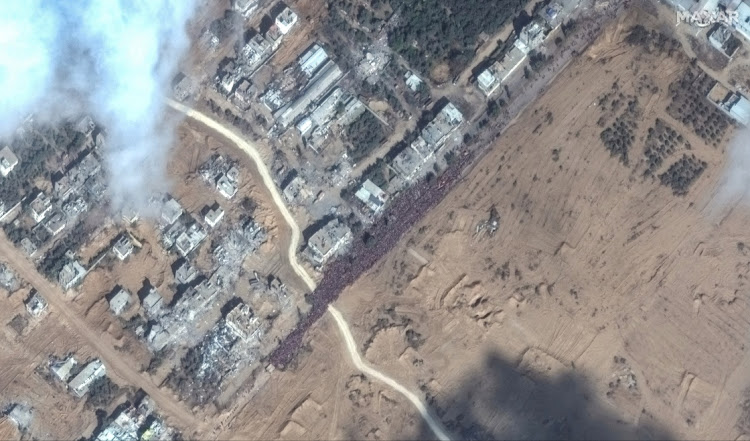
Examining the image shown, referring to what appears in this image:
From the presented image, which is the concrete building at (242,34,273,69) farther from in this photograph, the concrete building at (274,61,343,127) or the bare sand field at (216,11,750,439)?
the bare sand field at (216,11,750,439)

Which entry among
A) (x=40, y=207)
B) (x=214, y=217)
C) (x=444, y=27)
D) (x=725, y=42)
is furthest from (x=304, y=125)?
(x=725, y=42)

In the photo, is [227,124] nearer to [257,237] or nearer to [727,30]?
[257,237]

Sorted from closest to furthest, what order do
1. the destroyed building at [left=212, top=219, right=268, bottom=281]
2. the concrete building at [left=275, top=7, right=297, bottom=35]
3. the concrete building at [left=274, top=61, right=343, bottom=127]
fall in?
the destroyed building at [left=212, top=219, right=268, bottom=281] < the concrete building at [left=274, top=61, right=343, bottom=127] < the concrete building at [left=275, top=7, right=297, bottom=35]

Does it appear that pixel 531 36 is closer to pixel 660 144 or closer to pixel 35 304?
pixel 660 144

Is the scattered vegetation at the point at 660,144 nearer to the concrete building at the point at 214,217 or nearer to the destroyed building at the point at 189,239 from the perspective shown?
the concrete building at the point at 214,217

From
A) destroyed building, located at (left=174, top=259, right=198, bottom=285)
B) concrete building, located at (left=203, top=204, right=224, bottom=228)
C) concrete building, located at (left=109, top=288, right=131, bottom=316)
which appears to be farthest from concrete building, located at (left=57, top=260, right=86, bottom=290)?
concrete building, located at (left=203, top=204, right=224, bottom=228)
